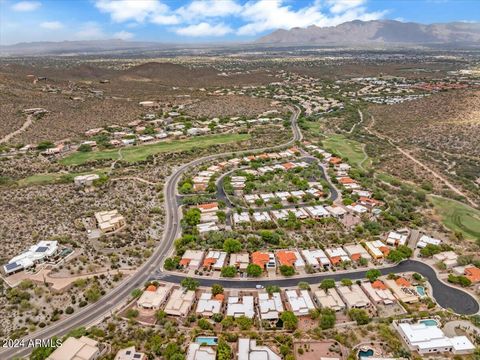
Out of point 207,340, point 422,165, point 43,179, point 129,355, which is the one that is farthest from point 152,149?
point 129,355

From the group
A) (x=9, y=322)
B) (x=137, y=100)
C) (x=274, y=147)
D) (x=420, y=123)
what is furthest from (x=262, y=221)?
(x=137, y=100)

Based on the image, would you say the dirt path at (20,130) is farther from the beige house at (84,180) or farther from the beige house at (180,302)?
the beige house at (180,302)

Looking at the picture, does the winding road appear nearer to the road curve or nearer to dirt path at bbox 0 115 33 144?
the road curve

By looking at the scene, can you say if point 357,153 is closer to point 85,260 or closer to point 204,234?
point 204,234

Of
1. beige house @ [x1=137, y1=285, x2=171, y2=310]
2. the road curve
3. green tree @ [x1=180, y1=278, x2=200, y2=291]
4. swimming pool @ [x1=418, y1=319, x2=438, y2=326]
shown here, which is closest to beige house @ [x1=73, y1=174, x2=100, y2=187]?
the road curve

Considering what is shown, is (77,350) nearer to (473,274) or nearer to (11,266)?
(11,266)

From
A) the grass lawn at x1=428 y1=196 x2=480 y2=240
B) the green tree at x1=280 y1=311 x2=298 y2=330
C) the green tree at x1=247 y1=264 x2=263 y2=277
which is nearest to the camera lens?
the green tree at x1=280 y1=311 x2=298 y2=330

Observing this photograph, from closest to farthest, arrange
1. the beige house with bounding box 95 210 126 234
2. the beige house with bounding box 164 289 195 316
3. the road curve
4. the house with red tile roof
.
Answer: the road curve → the beige house with bounding box 164 289 195 316 → the house with red tile roof → the beige house with bounding box 95 210 126 234
